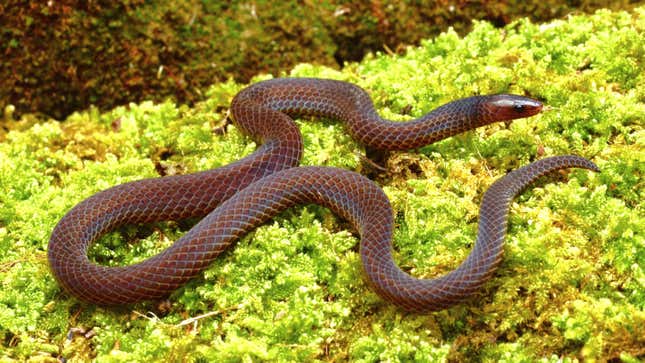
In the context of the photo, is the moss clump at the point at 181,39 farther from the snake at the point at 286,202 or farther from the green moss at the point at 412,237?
the snake at the point at 286,202

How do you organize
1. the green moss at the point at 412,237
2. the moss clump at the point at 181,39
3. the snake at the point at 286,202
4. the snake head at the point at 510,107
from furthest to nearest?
the moss clump at the point at 181,39 < the snake head at the point at 510,107 < the snake at the point at 286,202 < the green moss at the point at 412,237

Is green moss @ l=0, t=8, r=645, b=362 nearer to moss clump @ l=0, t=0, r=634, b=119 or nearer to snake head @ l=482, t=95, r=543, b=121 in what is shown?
snake head @ l=482, t=95, r=543, b=121

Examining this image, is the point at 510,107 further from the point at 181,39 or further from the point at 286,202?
the point at 181,39

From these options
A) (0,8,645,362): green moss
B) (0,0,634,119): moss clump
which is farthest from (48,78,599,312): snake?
(0,0,634,119): moss clump

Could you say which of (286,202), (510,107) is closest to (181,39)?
(286,202)

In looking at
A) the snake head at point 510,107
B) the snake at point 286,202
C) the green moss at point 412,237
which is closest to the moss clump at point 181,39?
the green moss at point 412,237

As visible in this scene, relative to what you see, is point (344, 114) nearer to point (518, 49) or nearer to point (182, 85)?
point (518, 49)

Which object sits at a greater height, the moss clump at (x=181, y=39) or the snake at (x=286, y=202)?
the moss clump at (x=181, y=39)
